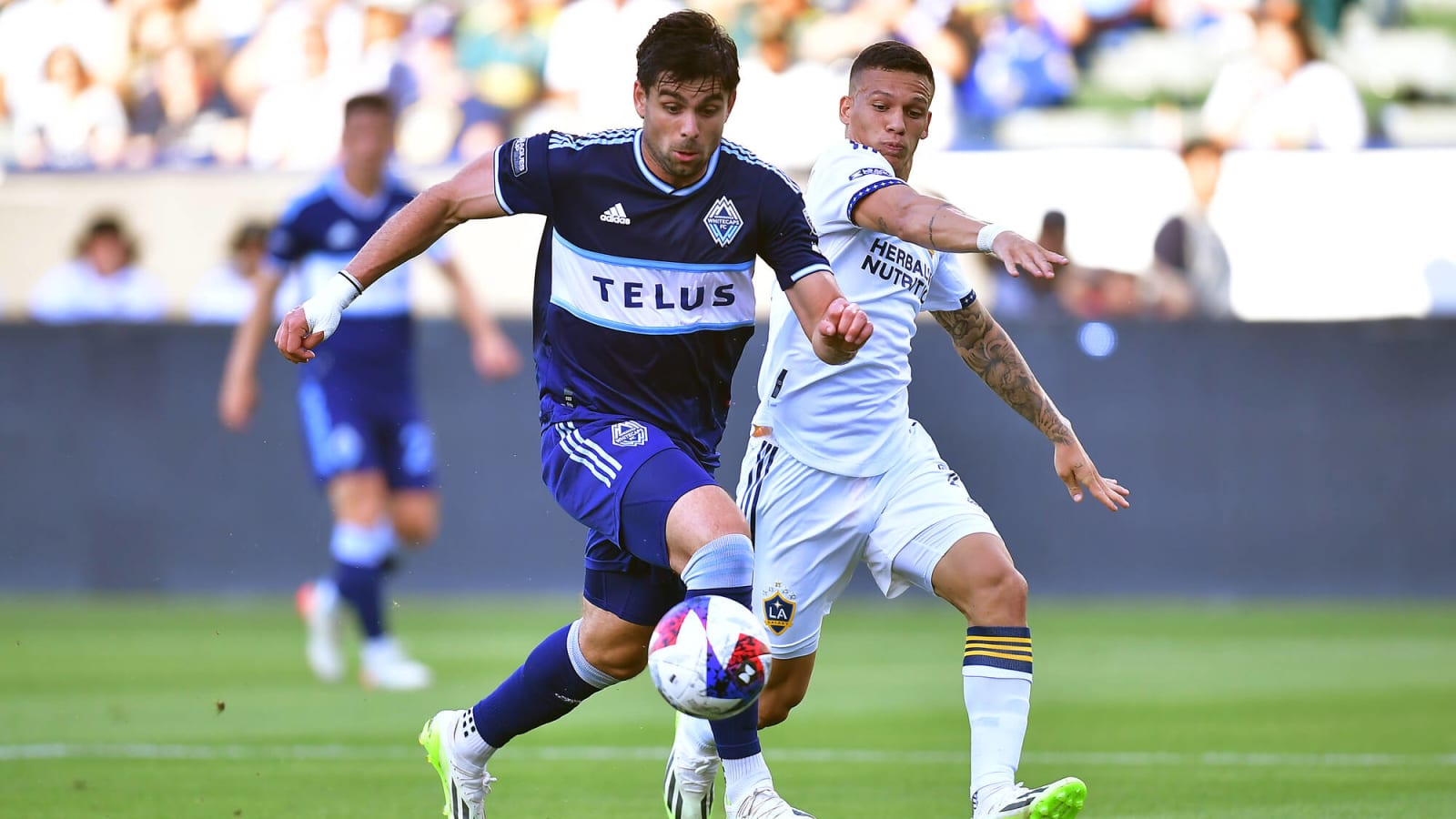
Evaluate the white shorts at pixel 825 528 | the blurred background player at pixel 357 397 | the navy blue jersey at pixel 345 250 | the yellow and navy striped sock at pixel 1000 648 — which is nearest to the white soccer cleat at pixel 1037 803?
the yellow and navy striped sock at pixel 1000 648

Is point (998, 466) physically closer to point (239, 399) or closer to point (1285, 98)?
point (1285, 98)

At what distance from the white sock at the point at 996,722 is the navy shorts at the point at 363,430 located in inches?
218

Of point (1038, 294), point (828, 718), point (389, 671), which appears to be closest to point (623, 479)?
point (828, 718)

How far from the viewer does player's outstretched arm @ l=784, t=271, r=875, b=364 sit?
479cm

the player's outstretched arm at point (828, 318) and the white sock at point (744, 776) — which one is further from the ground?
the player's outstretched arm at point (828, 318)

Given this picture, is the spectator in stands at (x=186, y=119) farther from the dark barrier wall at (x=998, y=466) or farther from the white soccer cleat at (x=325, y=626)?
the white soccer cleat at (x=325, y=626)

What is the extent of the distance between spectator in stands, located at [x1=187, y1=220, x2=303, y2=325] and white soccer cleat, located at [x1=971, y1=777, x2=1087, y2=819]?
11036mm

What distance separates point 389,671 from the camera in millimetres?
9734

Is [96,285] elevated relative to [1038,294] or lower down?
lower down

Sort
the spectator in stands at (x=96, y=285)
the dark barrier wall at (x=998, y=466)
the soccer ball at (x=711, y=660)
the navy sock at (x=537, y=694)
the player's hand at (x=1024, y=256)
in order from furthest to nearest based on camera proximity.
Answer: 1. the spectator in stands at (x=96, y=285)
2. the dark barrier wall at (x=998, y=466)
3. the navy sock at (x=537, y=694)
4. the soccer ball at (x=711, y=660)
5. the player's hand at (x=1024, y=256)

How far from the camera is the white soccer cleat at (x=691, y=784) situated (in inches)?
223

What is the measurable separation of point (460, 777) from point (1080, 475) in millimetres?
2160

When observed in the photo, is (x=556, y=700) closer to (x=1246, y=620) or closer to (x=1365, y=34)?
(x=1246, y=620)

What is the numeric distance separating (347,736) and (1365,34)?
1224 cm
